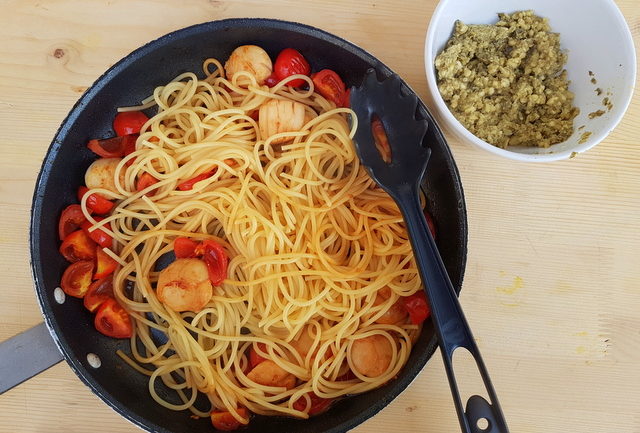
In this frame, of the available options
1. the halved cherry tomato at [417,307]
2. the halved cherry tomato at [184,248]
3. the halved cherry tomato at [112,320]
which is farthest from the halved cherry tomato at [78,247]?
the halved cherry tomato at [417,307]

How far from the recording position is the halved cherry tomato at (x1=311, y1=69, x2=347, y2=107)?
1745 millimetres

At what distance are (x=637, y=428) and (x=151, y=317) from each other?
163 centimetres

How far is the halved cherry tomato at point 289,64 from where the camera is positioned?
5.68 ft

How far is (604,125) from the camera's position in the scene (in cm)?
164

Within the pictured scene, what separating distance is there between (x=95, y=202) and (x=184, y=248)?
1.03ft

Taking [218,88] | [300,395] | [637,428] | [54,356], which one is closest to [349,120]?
[218,88]

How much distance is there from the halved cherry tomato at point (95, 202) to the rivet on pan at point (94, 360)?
0.44 metres

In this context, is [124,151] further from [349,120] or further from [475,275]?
[475,275]

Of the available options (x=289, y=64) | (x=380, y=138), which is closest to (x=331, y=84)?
(x=289, y=64)

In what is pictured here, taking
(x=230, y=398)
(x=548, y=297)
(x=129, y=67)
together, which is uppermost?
(x=129, y=67)

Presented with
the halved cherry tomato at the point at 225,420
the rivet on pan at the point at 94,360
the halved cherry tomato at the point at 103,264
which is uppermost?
the halved cherry tomato at the point at 103,264

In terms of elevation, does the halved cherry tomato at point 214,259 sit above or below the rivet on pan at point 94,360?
above

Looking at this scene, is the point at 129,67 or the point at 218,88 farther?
the point at 218,88

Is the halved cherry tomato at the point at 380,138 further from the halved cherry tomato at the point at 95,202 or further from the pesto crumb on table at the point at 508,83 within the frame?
the halved cherry tomato at the point at 95,202
